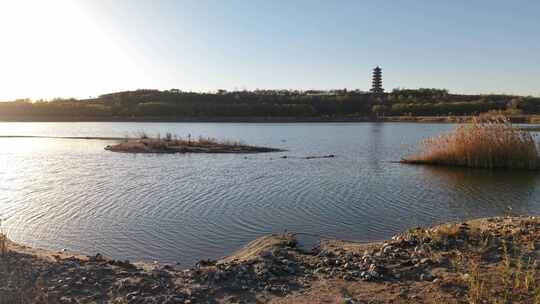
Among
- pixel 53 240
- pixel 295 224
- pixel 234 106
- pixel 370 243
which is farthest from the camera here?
pixel 234 106

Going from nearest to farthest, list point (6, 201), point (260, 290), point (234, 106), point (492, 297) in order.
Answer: point (492, 297) → point (260, 290) → point (6, 201) → point (234, 106)

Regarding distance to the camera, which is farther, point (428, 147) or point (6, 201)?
point (428, 147)

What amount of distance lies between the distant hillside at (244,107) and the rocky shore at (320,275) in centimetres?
9494

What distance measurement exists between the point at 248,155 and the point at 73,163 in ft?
40.5

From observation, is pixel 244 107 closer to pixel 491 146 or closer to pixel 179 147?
pixel 179 147

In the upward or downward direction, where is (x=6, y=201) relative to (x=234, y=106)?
downward

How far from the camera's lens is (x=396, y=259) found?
26.0 ft

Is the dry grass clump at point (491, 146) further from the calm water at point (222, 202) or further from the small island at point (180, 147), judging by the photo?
the small island at point (180, 147)

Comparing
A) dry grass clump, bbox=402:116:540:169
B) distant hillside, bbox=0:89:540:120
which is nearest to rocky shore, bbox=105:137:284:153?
dry grass clump, bbox=402:116:540:169

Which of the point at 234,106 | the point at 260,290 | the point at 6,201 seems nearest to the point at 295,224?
the point at 260,290

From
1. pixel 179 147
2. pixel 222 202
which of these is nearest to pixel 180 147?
pixel 179 147

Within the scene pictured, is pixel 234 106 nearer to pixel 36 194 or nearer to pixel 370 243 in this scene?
pixel 36 194

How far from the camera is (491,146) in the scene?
2444 cm

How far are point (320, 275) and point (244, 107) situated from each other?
107 meters
